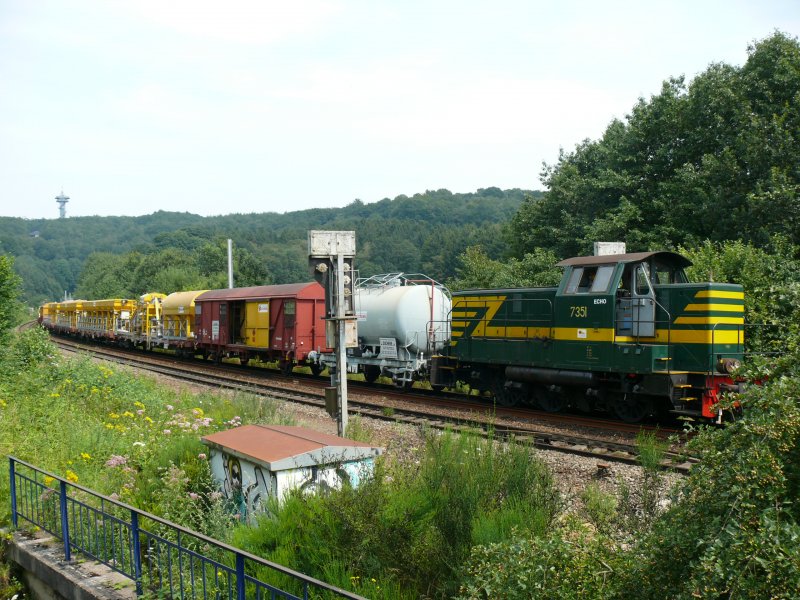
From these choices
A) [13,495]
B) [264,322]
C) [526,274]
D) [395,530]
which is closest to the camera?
[395,530]

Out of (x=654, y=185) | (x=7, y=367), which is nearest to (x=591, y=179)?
(x=654, y=185)

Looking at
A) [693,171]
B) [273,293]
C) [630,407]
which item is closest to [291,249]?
[273,293]

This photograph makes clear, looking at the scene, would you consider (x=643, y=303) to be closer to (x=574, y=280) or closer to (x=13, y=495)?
(x=574, y=280)

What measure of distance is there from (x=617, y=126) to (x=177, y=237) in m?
131

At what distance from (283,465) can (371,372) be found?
17.1m

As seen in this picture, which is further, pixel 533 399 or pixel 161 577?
pixel 533 399

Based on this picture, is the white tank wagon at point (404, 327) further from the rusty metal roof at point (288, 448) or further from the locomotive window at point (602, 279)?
the rusty metal roof at point (288, 448)

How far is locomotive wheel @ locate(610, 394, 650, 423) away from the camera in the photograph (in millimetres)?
15364

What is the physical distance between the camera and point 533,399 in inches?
705

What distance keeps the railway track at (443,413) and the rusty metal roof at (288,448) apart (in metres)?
2.21

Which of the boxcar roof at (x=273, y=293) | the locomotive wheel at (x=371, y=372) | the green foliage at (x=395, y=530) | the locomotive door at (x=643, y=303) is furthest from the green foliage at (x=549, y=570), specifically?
the boxcar roof at (x=273, y=293)

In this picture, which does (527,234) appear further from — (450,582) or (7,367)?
(450,582)

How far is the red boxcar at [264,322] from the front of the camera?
86.2 feet

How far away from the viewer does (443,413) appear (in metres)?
17.3
